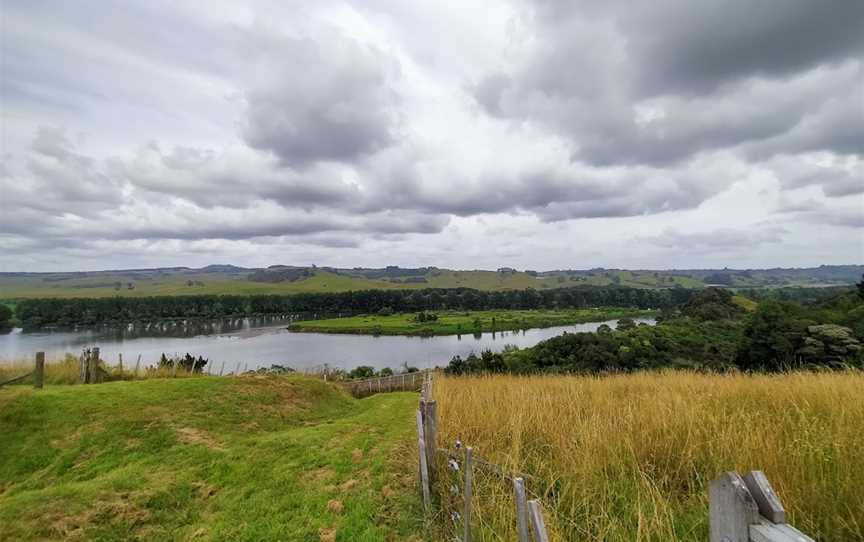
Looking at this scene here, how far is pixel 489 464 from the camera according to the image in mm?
4004

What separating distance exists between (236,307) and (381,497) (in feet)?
392

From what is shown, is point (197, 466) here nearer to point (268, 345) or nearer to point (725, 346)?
point (725, 346)

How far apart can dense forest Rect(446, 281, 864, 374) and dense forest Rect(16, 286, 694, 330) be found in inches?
3168

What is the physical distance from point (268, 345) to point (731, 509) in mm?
72053

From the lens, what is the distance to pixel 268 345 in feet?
220

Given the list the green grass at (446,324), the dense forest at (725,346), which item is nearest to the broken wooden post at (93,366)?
the dense forest at (725,346)

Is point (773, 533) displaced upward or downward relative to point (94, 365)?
upward

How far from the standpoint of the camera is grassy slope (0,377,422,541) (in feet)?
16.9

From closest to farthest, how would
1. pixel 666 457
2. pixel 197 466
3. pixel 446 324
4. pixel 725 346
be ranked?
pixel 666 457 → pixel 197 466 → pixel 725 346 → pixel 446 324

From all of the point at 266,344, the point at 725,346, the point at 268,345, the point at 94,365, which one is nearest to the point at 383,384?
the point at 94,365

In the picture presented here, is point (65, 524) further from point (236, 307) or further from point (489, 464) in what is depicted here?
point (236, 307)

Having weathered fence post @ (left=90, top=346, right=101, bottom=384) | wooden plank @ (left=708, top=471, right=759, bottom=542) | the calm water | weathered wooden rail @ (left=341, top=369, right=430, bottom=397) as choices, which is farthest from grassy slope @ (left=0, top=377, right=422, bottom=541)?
the calm water

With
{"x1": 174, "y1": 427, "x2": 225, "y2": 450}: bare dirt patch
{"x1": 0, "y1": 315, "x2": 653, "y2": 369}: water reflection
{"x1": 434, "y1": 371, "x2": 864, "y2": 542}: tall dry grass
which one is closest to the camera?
{"x1": 434, "y1": 371, "x2": 864, "y2": 542}: tall dry grass

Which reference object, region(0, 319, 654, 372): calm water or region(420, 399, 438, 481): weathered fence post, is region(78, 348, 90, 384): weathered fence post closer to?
region(420, 399, 438, 481): weathered fence post
